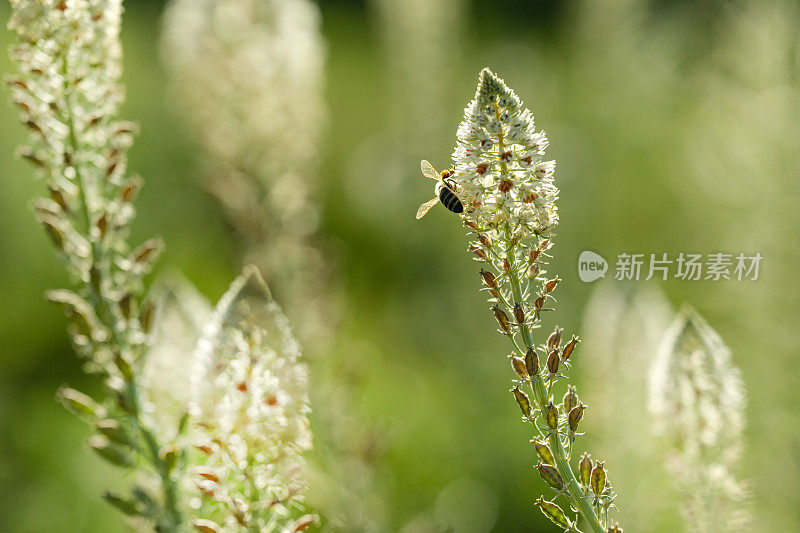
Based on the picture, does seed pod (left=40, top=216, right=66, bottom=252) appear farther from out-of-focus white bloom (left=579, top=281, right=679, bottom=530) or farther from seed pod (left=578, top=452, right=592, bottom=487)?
out-of-focus white bloom (left=579, top=281, right=679, bottom=530)

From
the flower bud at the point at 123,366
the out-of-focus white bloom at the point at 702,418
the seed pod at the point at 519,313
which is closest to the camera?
the seed pod at the point at 519,313

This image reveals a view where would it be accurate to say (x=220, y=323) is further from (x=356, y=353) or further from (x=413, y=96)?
(x=413, y=96)

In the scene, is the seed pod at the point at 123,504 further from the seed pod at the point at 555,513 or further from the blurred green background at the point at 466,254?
the blurred green background at the point at 466,254

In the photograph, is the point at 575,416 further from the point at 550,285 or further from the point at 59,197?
the point at 59,197

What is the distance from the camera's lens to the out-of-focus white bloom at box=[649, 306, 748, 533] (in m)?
1.56

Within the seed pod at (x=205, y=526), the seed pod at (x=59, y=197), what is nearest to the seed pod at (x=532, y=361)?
the seed pod at (x=205, y=526)

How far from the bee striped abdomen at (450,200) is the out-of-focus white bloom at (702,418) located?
51 centimetres

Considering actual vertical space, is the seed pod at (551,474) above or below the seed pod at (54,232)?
below

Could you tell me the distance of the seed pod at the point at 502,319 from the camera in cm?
101

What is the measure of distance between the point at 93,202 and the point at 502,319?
73 cm

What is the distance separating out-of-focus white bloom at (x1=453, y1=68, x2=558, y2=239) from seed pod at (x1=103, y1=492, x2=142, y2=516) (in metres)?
0.70

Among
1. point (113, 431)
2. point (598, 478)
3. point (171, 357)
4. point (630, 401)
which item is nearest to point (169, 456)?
point (113, 431)

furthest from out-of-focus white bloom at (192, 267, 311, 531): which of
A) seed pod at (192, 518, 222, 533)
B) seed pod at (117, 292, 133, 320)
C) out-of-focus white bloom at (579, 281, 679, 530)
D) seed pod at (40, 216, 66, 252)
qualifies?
out-of-focus white bloom at (579, 281, 679, 530)

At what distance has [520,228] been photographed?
3.40 feet
